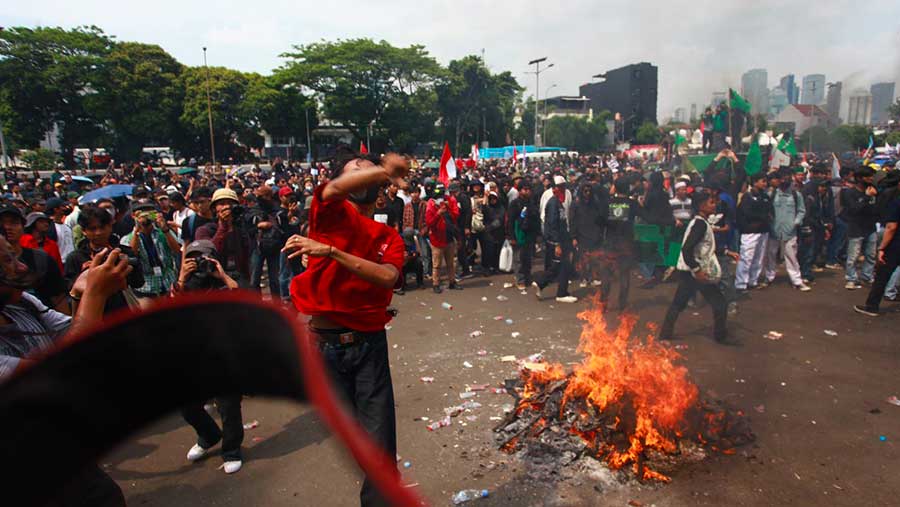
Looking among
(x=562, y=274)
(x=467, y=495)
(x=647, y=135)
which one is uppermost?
(x=647, y=135)

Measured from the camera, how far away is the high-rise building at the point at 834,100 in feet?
55.8

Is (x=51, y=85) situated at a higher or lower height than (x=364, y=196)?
higher

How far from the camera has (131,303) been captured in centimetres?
336

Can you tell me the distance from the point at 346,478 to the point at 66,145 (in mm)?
49719

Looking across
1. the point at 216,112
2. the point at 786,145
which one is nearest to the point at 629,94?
the point at 216,112

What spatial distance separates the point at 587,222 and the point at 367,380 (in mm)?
6905

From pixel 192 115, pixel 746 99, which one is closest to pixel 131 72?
pixel 192 115

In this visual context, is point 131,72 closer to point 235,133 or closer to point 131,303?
point 235,133

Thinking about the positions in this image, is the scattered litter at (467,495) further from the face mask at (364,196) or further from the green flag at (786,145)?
the green flag at (786,145)

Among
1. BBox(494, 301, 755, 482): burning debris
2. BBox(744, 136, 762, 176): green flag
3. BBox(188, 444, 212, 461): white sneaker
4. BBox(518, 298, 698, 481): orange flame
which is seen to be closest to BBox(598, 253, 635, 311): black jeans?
BBox(518, 298, 698, 481): orange flame

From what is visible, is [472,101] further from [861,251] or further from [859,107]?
[861,251]

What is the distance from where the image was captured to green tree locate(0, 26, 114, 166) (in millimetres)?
39344

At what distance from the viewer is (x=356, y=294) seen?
9.23 ft

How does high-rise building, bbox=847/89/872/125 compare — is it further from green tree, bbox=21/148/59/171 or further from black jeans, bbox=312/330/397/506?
green tree, bbox=21/148/59/171
